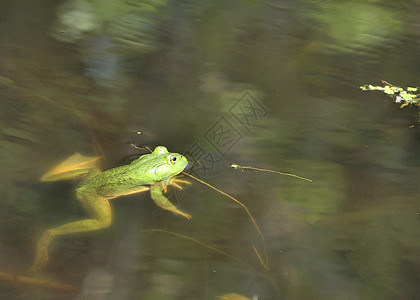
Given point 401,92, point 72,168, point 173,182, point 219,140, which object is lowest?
point 173,182

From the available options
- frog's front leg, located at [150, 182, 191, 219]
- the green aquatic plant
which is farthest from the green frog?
the green aquatic plant

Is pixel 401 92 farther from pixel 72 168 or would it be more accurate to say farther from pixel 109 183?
pixel 72 168

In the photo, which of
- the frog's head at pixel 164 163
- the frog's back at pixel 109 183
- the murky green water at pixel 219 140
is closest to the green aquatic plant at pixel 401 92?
the murky green water at pixel 219 140

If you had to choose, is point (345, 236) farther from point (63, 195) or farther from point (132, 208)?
point (63, 195)

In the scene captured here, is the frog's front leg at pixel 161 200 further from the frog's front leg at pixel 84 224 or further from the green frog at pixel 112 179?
the frog's front leg at pixel 84 224

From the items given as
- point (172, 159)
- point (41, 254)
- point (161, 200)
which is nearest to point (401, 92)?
point (172, 159)

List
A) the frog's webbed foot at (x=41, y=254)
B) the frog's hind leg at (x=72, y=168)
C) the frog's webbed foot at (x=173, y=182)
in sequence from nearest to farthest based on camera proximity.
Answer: the frog's webbed foot at (x=41, y=254)
the frog's hind leg at (x=72, y=168)
the frog's webbed foot at (x=173, y=182)

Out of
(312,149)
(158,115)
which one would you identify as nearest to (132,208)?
(158,115)
